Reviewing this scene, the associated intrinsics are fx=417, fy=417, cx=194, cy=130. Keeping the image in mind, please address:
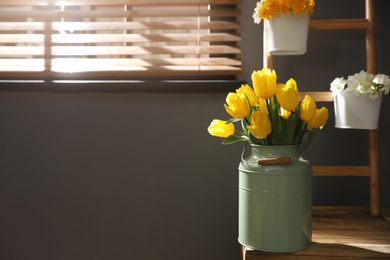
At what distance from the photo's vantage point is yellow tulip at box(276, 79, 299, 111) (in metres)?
1.04

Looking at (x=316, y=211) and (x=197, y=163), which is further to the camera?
(x=197, y=163)

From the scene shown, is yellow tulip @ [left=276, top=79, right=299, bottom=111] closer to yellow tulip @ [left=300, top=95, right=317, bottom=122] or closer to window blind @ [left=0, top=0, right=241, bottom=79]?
yellow tulip @ [left=300, top=95, right=317, bottom=122]

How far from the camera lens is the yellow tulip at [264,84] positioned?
1053 mm

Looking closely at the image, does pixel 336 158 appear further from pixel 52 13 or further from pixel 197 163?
pixel 52 13

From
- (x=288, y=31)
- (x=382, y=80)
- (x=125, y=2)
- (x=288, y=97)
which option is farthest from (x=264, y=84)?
(x=125, y=2)

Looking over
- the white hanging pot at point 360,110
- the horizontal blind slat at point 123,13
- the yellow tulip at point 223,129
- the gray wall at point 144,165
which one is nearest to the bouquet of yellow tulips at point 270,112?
the yellow tulip at point 223,129

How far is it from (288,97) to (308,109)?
7 cm

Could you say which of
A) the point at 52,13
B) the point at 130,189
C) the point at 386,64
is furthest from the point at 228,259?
the point at 52,13

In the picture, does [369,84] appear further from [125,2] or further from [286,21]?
[125,2]

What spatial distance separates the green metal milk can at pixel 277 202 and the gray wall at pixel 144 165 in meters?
0.47

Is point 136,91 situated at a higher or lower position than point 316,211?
higher

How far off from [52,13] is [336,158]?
3.94 ft

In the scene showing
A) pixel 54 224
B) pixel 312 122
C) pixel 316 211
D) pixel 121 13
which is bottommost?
pixel 54 224

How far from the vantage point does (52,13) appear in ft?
5.23
